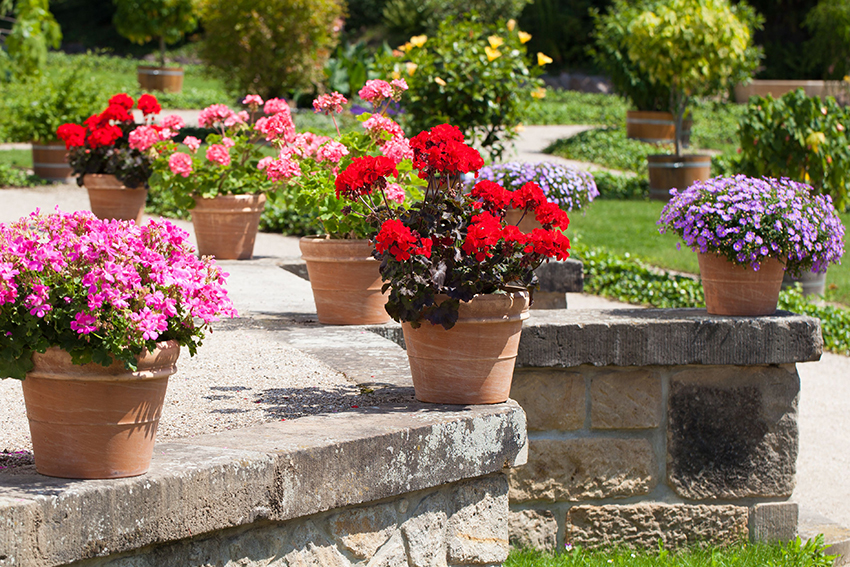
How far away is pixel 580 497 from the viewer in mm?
3730

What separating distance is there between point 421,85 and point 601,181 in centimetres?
510

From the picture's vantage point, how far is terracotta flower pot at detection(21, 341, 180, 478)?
1.87 meters

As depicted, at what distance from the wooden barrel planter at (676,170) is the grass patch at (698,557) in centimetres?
805

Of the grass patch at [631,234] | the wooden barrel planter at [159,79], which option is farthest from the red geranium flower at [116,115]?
the wooden barrel planter at [159,79]

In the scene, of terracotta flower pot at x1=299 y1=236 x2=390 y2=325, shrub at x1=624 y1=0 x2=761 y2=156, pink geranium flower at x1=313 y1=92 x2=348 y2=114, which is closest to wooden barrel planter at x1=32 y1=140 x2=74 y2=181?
shrub at x1=624 y1=0 x2=761 y2=156

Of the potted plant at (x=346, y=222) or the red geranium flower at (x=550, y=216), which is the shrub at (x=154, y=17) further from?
the red geranium flower at (x=550, y=216)

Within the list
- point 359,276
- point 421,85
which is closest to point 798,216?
point 359,276

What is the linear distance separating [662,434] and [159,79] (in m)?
18.2

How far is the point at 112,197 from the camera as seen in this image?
6.27 m

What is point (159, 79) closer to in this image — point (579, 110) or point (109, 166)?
point (579, 110)

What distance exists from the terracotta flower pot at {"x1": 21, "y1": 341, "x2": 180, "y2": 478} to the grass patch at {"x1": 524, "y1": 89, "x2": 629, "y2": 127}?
15157mm

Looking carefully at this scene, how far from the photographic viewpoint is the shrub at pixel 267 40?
14.7 metres

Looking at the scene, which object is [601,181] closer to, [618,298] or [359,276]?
[618,298]

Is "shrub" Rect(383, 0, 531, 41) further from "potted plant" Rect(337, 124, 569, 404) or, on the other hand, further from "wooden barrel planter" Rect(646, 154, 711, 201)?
"potted plant" Rect(337, 124, 569, 404)
